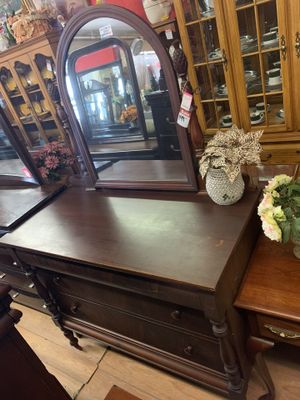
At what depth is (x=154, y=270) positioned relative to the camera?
90cm

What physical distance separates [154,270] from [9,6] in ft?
8.56

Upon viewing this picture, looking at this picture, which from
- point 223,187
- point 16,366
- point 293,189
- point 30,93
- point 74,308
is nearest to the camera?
point 16,366

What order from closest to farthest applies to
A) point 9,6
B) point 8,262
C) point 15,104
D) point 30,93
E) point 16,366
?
1. point 16,366
2. point 8,262
3. point 9,6
4. point 30,93
5. point 15,104

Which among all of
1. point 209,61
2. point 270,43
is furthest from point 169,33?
point 270,43

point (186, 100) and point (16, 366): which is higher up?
point (186, 100)

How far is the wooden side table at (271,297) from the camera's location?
34.3 inches

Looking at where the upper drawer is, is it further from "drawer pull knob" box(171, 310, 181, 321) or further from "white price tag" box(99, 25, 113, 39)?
"white price tag" box(99, 25, 113, 39)

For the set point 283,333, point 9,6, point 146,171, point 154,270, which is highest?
point 9,6

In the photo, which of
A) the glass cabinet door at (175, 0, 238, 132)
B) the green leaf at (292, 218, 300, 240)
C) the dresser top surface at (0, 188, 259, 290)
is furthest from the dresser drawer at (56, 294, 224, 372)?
the glass cabinet door at (175, 0, 238, 132)

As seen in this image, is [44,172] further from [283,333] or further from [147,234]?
[283,333]

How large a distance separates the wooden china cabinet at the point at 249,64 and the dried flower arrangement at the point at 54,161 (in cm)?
93

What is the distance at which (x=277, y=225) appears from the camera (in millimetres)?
890

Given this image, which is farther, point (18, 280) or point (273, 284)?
point (18, 280)

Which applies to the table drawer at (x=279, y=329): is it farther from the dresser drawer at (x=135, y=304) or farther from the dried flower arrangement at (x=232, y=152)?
the dried flower arrangement at (x=232, y=152)
